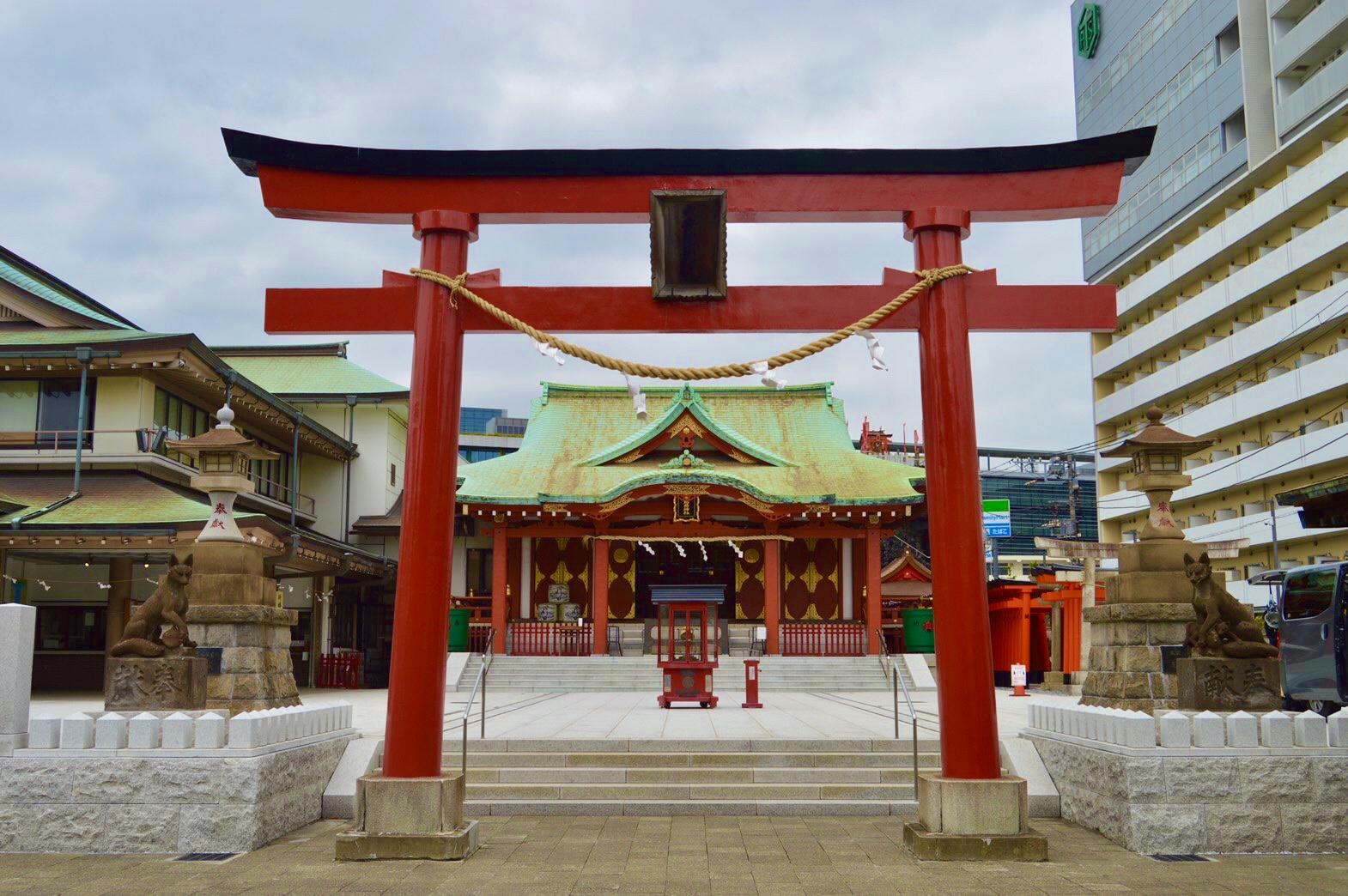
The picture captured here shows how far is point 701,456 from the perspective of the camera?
31.6m

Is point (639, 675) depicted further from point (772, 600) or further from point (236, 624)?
point (236, 624)

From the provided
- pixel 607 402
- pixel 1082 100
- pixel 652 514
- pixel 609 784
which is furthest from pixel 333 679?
pixel 1082 100

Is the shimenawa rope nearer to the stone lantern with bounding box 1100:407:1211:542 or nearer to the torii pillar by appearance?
the torii pillar

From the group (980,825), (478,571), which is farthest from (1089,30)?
(980,825)

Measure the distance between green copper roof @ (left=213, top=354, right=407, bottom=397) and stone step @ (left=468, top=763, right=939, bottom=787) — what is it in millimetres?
25431

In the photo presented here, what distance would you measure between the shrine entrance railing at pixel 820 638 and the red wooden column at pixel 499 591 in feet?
22.8

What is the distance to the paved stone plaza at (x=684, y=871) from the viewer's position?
712 cm

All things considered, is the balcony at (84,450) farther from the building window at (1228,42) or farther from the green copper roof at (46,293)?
the building window at (1228,42)

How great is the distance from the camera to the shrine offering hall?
27156 mm

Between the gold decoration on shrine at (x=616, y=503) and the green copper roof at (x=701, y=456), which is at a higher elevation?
the green copper roof at (x=701, y=456)

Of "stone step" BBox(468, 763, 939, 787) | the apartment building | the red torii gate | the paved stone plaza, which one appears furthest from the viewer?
the apartment building

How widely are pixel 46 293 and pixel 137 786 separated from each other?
22555 mm

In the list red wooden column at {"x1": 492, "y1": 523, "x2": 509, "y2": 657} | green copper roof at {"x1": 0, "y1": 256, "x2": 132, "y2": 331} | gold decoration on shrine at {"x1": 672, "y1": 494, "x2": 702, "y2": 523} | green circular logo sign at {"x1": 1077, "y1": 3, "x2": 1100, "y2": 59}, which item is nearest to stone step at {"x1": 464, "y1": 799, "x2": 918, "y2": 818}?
red wooden column at {"x1": 492, "y1": 523, "x2": 509, "y2": 657}

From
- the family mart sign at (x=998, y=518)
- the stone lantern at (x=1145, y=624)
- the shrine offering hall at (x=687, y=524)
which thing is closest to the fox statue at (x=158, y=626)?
the stone lantern at (x=1145, y=624)
